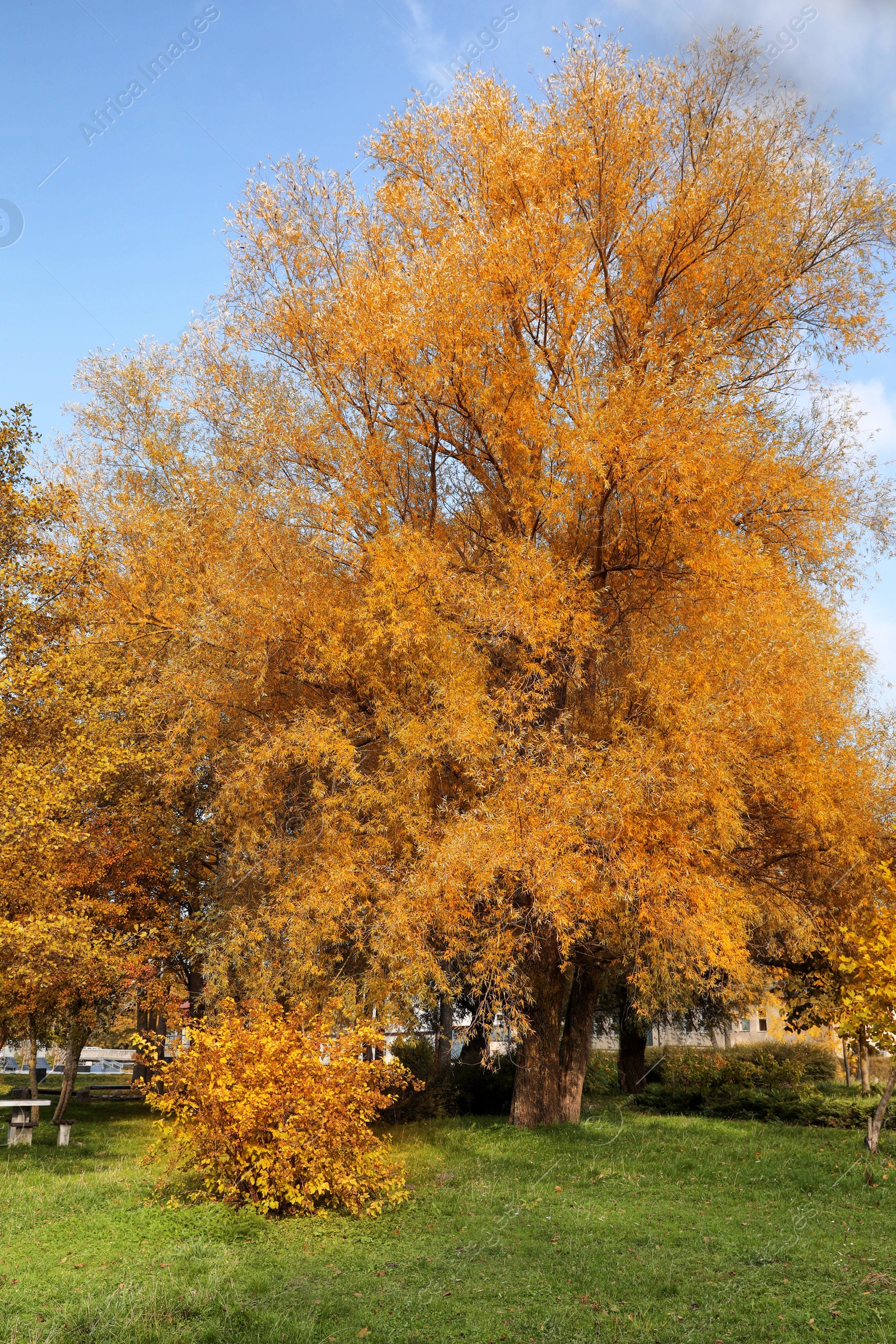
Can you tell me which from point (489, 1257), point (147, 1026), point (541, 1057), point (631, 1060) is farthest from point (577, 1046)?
point (147, 1026)

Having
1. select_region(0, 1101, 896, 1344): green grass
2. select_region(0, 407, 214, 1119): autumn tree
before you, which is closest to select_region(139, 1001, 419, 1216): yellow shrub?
select_region(0, 1101, 896, 1344): green grass

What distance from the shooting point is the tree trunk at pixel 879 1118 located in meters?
10.3

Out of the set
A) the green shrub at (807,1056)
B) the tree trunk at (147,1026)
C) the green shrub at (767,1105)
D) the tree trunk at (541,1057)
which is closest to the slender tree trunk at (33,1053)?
the tree trunk at (147,1026)

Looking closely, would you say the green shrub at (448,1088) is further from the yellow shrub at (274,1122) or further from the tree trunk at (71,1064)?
the yellow shrub at (274,1122)

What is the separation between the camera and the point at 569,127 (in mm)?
12516

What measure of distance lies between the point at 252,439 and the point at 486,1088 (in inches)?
453

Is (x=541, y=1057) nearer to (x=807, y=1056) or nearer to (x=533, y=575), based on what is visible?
(x=533, y=575)

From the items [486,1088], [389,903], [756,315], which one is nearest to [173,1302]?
[389,903]

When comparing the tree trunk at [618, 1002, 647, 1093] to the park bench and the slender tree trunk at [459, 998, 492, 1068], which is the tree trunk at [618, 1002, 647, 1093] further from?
the park bench

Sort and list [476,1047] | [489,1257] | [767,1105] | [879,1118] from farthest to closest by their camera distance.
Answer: [476,1047] < [767,1105] < [879,1118] < [489,1257]

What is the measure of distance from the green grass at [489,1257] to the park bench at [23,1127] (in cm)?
114

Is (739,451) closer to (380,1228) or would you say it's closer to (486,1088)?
(380,1228)

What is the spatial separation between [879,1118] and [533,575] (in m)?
7.19

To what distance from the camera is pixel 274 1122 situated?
839cm
